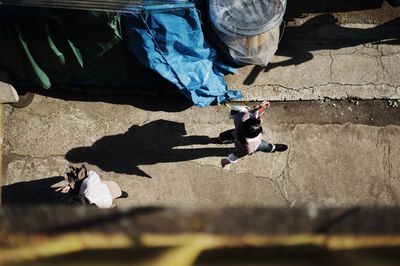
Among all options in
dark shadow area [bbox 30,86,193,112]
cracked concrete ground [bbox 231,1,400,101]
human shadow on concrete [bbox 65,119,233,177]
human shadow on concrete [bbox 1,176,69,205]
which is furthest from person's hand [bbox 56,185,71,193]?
cracked concrete ground [bbox 231,1,400,101]

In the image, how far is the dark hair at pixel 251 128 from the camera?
4.37m

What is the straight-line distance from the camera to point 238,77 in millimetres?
5738

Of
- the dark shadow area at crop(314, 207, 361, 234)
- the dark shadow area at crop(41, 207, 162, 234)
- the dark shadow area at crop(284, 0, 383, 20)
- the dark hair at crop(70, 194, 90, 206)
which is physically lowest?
the dark hair at crop(70, 194, 90, 206)

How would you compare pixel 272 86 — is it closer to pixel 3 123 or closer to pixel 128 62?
pixel 128 62

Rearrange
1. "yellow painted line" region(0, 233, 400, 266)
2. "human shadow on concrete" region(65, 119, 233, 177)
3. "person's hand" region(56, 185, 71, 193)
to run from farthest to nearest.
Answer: "human shadow on concrete" region(65, 119, 233, 177), "person's hand" region(56, 185, 71, 193), "yellow painted line" region(0, 233, 400, 266)

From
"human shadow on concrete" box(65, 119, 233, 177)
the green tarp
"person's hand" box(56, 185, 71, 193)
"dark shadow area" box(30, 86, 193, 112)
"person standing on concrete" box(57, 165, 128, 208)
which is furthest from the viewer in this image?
"dark shadow area" box(30, 86, 193, 112)

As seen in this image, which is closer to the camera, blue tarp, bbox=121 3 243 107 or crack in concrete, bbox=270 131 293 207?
blue tarp, bbox=121 3 243 107

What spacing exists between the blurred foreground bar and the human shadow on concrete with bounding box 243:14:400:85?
13.5 feet

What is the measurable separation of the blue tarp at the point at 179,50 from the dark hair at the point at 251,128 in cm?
106

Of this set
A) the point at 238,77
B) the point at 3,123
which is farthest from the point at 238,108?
the point at 3,123

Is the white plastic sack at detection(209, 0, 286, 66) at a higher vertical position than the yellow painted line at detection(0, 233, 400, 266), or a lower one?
lower

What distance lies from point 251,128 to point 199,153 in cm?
124

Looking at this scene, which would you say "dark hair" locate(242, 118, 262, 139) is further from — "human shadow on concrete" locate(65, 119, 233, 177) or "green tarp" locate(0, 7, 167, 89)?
"green tarp" locate(0, 7, 167, 89)

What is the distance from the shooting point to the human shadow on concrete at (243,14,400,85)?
5777 millimetres
